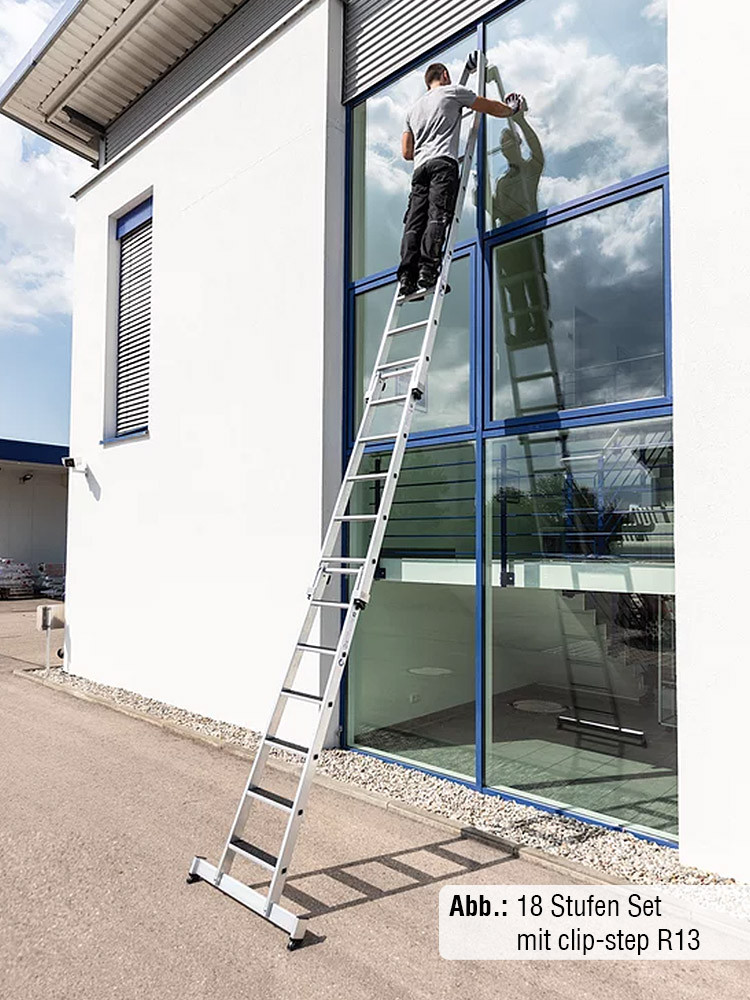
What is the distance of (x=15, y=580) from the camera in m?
20.4

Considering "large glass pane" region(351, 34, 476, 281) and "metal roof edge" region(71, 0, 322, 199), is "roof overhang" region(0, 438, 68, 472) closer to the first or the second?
"metal roof edge" region(71, 0, 322, 199)

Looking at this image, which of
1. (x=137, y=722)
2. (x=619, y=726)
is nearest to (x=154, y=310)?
(x=137, y=722)

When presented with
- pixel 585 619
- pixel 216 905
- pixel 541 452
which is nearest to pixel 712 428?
pixel 541 452

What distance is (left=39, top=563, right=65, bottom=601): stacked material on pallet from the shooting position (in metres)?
20.8

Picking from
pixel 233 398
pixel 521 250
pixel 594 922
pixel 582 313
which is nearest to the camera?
pixel 594 922

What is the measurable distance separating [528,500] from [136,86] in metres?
8.10

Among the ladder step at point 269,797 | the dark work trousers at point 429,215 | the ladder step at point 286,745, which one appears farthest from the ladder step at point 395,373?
the ladder step at point 269,797

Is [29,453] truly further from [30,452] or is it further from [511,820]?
[511,820]

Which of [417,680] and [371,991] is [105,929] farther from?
[417,680]

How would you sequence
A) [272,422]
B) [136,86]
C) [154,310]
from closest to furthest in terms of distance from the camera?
[272,422], [154,310], [136,86]

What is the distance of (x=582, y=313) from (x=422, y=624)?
2.73 metres

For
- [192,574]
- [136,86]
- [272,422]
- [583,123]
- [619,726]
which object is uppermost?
[136,86]

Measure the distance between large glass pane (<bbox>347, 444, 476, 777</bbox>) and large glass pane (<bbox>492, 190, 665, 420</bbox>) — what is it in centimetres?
81

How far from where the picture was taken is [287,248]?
651 centimetres
